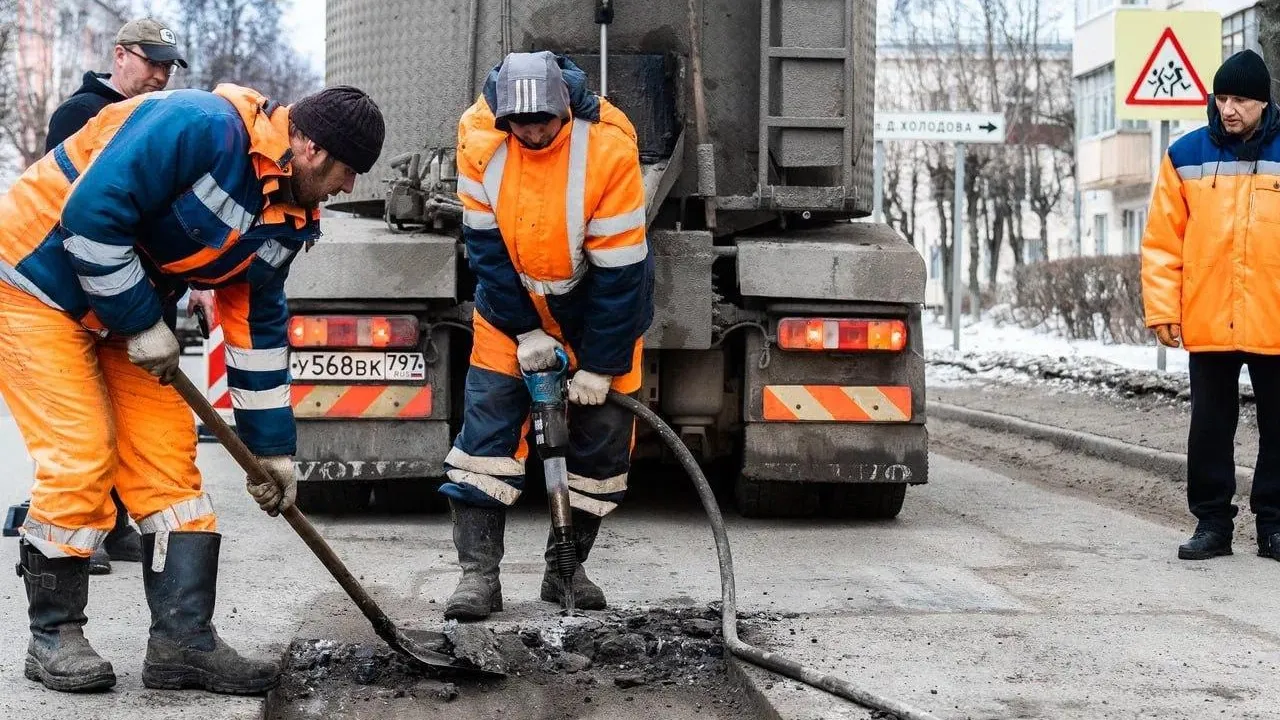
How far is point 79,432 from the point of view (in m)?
3.86

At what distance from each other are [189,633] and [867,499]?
3.71 metres

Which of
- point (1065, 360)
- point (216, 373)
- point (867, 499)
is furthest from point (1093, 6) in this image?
point (867, 499)

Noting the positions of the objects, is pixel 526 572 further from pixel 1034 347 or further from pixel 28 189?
pixel 1034 347

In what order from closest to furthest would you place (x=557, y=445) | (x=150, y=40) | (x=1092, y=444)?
(x=557, y=445), (x=150, y=40), (x=1092, y=444)

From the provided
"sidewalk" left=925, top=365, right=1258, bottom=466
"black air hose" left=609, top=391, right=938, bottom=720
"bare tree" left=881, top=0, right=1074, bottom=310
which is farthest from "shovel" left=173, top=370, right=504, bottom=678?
"bare tree" left=881, top=0, right=1074, bottom=310

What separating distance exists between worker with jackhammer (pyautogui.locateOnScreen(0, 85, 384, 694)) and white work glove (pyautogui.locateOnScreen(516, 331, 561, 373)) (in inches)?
40.7

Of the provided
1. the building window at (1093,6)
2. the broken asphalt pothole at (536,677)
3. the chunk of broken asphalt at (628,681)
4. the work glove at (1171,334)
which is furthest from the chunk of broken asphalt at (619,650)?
the building window at (1093,6)

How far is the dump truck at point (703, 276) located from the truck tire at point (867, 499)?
2 cm

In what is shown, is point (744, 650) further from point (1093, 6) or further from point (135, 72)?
point (1093, 6)

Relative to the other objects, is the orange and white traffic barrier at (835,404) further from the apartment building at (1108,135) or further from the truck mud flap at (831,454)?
the apartment building at (1108,135)

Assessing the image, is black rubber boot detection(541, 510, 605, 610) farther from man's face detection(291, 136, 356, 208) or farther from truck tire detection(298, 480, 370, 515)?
truck tire detection(298, 480, 370, 515)

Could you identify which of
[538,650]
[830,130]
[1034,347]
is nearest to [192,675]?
[538,650]

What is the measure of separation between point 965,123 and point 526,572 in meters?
10.7

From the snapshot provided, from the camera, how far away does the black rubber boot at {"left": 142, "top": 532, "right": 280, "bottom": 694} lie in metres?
3.99
